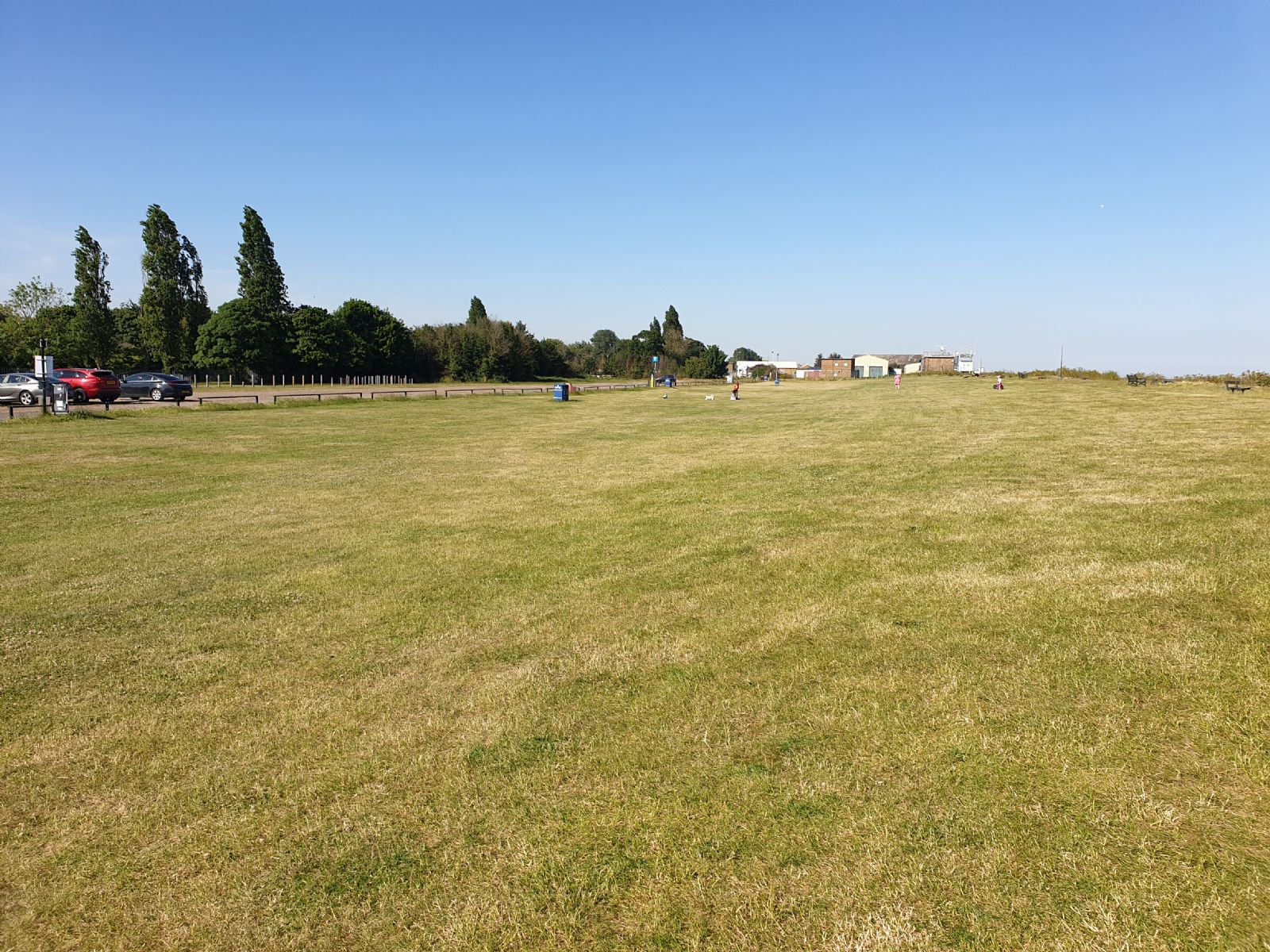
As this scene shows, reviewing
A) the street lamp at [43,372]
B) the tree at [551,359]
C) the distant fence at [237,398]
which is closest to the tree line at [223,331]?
the tree at [551,359]

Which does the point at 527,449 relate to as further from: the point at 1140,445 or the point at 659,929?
the point at 659,929

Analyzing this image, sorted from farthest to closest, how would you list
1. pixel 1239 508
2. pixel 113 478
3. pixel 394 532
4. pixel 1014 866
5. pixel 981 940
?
1. pixel 113 478
2. pixel 394 532
3. pixel 1239 508
4. pixel 1014 866
5. pixel 981 940

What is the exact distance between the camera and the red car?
117 ft

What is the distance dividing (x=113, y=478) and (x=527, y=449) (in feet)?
33.6

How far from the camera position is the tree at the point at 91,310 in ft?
226

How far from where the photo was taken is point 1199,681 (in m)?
4.70

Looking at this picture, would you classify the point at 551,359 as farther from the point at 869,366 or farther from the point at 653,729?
the point at 653,729

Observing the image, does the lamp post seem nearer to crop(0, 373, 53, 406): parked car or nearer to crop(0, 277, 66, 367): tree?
crop(0, 373, 53, 406): parked car

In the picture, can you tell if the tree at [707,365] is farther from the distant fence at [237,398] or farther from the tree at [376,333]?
the distant fence at [237,398]

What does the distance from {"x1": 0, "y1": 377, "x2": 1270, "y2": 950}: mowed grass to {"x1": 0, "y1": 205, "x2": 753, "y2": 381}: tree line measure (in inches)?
2882

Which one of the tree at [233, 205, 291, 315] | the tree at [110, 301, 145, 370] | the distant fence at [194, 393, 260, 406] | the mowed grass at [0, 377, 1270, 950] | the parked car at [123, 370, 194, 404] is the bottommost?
the mowed grass at [0, 377, 1270, 950]

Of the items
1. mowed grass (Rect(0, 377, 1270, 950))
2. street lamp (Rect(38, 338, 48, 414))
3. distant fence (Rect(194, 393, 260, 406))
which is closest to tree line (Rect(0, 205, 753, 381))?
distant fence (Rect(194, 393, 260, 406))

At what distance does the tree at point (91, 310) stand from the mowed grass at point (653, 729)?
7483 cm

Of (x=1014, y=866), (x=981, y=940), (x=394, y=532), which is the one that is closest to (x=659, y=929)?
(x=981, y=940)
